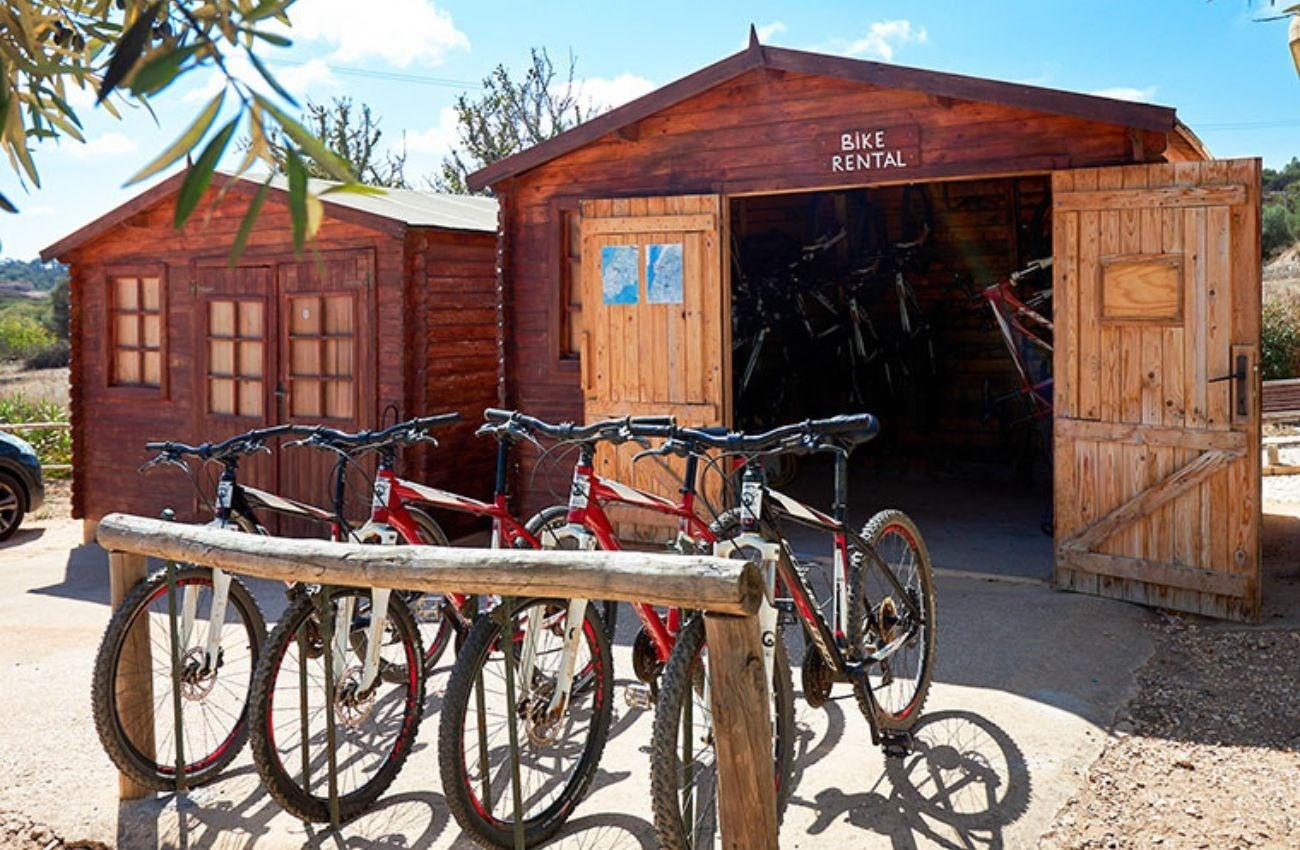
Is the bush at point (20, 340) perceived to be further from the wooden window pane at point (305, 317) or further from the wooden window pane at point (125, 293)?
the wooden window pane at point (305, 317)

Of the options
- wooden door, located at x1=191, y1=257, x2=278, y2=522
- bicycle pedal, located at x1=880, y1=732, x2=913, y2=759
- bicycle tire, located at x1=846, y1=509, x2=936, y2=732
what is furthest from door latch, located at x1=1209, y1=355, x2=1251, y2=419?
wooden door, located at x1=191, y1=257, x2=278, y2=522

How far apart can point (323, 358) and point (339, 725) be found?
192 inches

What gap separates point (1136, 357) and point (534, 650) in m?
4.02

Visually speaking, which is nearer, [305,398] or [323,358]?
[323,358]

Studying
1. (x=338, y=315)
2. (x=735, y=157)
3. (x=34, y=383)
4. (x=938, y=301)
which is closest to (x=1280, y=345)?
(x=938, y=301)

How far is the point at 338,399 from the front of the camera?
30.6ft

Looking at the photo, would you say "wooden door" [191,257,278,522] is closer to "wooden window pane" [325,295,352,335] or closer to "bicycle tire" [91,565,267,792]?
"wooden window pane" [325,295,352,335]

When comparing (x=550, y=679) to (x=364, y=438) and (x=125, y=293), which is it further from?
(x=125, y=293)

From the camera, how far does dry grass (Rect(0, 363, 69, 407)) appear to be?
71.2ft

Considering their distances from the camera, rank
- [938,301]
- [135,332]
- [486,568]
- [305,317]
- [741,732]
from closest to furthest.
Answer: [741,732] < [486,568] < [305,317] < [135,332] < [938,301]

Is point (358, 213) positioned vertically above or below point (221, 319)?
above

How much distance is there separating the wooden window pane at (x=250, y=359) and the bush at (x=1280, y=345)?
1258 cm

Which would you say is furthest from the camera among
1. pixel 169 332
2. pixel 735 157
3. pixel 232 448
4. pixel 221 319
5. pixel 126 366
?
pixel 126 366

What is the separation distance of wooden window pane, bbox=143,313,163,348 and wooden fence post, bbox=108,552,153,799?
6453 millimetres
